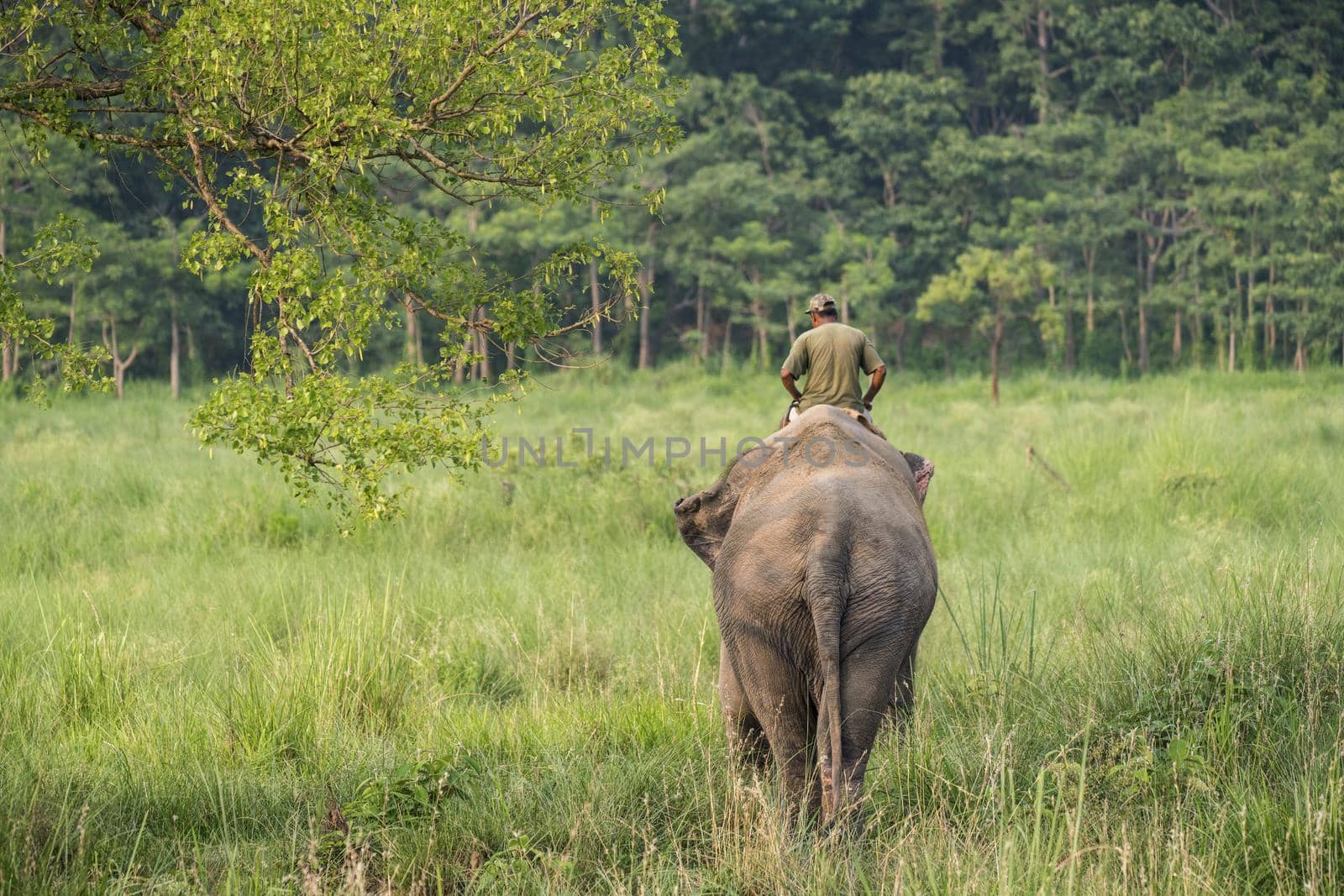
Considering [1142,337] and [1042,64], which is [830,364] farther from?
[1042,64]

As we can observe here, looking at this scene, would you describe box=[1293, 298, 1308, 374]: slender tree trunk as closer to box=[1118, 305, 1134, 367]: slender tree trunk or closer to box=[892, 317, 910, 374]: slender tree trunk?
box=[1118, 305, 1134, 367]: slender tree trunk

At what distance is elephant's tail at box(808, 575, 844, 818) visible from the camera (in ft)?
12.6

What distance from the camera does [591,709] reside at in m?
5.86

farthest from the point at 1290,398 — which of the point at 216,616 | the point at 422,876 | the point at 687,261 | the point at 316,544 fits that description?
the point at 422,876

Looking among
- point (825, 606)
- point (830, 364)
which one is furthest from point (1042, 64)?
point (825, 606)

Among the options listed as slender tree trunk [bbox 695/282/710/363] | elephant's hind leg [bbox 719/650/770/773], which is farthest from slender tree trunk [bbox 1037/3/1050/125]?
elephant's hind leg [bbox 719/650/770/773]

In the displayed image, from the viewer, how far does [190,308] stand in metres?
30.1

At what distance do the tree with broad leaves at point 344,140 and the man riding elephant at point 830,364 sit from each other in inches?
38.6

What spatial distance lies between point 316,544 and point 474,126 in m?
5.45

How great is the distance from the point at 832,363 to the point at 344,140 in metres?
2.43

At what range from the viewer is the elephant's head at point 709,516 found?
484 centimetres

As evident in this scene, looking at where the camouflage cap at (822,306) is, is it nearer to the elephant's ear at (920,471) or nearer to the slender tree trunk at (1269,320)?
the elephant's ear at (920,471)

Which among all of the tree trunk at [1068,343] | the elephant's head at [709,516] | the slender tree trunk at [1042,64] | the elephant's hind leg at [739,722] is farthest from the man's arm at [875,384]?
the slender tree trunk at [1042,64]

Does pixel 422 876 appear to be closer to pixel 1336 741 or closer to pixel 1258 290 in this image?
pixel 1336 741
